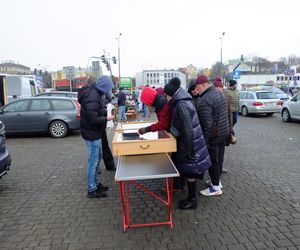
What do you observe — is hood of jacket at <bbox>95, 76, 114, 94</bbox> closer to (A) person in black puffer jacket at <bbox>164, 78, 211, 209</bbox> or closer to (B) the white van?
(A) person in black puffer jacket at <bbox>164, 78, 211, 209</bbox>

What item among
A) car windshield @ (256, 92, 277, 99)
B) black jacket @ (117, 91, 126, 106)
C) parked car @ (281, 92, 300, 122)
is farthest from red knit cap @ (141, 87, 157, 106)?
car windshield @ (256, 92, 277, 99)

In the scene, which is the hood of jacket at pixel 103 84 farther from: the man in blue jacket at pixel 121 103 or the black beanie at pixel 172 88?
the man in blue jacket at pixel 121 103

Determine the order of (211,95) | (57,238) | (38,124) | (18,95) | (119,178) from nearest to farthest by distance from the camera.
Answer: (119,178)
(57,238)
(211,95)
(38,124)
(18,95)

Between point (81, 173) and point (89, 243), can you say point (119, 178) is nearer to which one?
point (89, 243)

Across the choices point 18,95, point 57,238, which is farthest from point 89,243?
point 18,95

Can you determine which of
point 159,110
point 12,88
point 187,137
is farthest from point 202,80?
point 12,88

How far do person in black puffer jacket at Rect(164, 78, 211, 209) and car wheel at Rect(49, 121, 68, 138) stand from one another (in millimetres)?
7593

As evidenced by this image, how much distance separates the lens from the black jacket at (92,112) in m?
4.52

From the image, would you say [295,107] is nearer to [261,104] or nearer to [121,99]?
[261,104]

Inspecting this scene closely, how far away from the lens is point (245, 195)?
480 cm

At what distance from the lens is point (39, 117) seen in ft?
35.8

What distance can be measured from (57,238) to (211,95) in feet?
9.36

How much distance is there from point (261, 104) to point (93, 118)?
1396cm

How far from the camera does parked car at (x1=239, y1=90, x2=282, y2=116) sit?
16.5 metres
